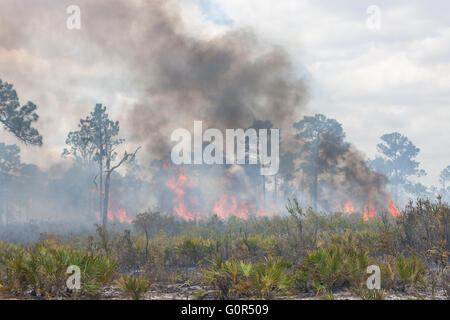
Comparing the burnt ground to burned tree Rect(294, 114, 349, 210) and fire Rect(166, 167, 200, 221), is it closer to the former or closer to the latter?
fire Rect(166, 167, 200, 221)

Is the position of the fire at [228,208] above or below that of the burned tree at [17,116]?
below

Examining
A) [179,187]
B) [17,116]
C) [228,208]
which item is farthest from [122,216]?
[17,116]

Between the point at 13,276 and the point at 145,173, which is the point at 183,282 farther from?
the point at 145,173

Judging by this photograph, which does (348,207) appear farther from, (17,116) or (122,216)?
(17,116)

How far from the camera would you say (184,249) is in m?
13.9

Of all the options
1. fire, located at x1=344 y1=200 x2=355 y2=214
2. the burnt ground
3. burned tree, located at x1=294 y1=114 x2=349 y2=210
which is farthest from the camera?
burned tree, located at x1=294 y1=114 x2=349 y2=210

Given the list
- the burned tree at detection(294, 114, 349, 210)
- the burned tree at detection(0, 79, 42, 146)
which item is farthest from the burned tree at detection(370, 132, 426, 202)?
the burned tree at detection(0, 79, 42, 146)

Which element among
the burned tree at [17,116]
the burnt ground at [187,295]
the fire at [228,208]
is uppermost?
the burned tree at [17,116]

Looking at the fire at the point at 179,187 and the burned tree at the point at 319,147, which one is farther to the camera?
the burned tree at the point at 319,147

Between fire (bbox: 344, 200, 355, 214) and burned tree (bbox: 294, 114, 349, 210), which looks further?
burned tree (bbox: 294, 114, 349, 210)

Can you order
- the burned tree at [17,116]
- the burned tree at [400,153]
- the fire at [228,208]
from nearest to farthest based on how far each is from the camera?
1. the burned tree at [17,116]
2. the fire at [228,208]
3. the burned tree at [400,153]

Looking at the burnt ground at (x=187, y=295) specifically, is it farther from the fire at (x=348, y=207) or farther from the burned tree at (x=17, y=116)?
the fire at (x=348, y=207)

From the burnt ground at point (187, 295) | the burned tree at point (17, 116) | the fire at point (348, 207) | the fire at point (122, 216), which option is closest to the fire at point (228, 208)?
the fire at point (122, 216)
